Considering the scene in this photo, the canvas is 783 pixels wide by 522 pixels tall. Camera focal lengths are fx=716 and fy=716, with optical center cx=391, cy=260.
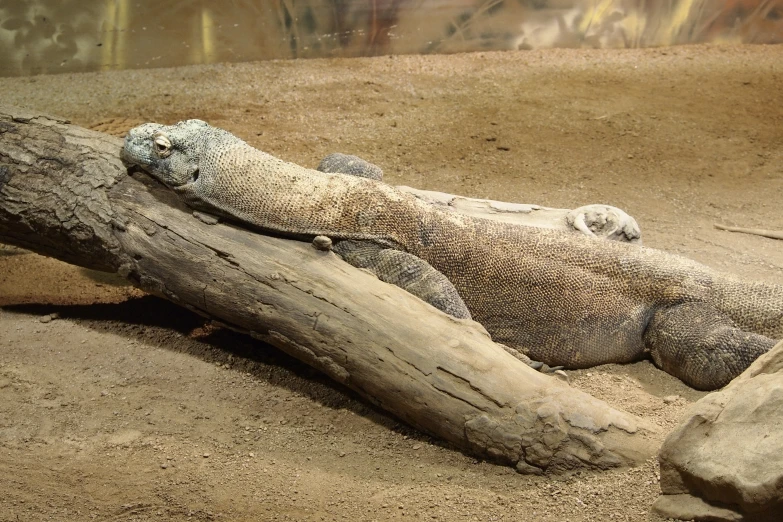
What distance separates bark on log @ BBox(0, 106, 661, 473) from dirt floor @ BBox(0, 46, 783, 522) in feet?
0.66

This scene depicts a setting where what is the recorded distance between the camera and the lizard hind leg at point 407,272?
4.09 meters

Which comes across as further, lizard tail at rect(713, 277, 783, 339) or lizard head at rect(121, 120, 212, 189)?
lizard tail at rect(713, 277, 783, 339)

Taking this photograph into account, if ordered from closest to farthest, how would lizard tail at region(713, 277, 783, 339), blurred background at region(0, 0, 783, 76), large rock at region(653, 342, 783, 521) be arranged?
large rock at region(653, 342, 783, 521) → lizard tail at region(713, 277, 783, 339) → blurred background at region(0, 0, 783, 76)

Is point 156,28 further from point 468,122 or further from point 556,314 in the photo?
point 556,314

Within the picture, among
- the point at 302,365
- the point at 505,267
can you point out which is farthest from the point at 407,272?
the point at 302,365

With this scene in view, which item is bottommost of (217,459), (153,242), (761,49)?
(217,459)

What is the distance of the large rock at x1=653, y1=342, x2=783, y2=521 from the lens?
2426 mm

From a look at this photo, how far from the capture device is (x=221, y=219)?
13.8ft

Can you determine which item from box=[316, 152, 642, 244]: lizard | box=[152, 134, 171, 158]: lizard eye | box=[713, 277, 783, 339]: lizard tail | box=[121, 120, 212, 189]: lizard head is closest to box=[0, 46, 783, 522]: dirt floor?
box=[713, 277, 783, 339]: lizard tail

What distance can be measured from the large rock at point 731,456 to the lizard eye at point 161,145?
3080 millimetres

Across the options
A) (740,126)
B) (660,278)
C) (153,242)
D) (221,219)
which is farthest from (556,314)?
(740,126)

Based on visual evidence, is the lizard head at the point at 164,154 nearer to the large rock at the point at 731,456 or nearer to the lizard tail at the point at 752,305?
the large rock at the point at 731,456

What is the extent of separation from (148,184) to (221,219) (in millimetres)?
512

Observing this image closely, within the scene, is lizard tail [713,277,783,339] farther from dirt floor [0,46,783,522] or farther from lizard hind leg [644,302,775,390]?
dirt floor [0,46,783,522]
